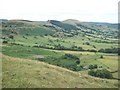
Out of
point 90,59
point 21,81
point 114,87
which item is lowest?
point 90,59

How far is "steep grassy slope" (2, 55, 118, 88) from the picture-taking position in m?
36.3

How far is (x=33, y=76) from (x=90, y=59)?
362 ft

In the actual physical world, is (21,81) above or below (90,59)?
above

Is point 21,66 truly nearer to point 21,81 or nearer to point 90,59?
point 21,81

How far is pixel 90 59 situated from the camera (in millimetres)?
147125

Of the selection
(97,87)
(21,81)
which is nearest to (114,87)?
(97,87)

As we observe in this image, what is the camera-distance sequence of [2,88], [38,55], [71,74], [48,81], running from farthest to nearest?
[38,55] → [71,74] → [48,81] → [2,88]

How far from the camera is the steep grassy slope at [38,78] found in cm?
3628

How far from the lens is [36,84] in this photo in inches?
1414

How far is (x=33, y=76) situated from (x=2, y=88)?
5612 millimetres

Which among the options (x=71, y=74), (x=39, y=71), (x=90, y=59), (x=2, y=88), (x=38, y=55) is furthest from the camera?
(x=38, y=55)

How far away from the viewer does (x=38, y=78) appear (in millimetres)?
38188

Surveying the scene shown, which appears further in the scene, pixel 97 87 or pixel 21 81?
pixel 97 87

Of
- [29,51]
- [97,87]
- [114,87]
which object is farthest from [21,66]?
[29,51]
